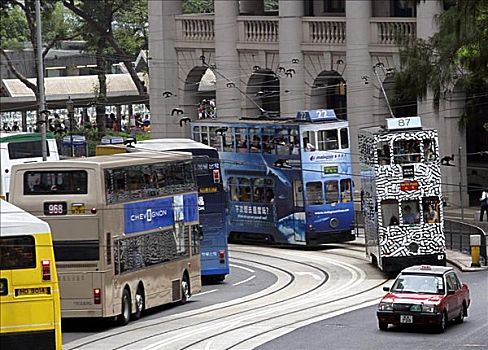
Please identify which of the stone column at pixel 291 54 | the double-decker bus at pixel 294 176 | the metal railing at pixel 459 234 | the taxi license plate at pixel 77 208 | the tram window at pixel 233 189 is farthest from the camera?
the stone column at pixel 291 54

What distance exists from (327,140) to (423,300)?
746 inches

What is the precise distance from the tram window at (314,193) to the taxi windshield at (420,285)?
57.4ft

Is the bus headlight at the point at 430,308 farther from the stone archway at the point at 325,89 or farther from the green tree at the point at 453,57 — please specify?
the stone archway at the point at 325,89

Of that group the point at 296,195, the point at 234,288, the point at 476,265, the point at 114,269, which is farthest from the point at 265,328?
the point at 296,195

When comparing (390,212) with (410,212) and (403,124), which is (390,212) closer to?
(410,212)

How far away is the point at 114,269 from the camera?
35562mm

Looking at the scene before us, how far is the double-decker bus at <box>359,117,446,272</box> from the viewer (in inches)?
1751

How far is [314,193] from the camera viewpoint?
5238 centimetres

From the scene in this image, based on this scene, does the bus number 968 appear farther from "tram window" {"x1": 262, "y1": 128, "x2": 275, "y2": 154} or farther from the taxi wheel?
"tram window" {"x1": 262, "y1": 128, "x2": 275, "y2": 154}

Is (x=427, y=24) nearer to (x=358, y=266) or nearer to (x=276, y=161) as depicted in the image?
(x=276, y=161)

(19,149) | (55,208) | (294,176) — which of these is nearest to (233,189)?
(294,176)

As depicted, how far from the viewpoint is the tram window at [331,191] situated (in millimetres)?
52531

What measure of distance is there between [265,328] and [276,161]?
59.8 feet

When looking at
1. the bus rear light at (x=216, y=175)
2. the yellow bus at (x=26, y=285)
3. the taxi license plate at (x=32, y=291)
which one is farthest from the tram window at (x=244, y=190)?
the taxi license plate at (x=32, y=291)
